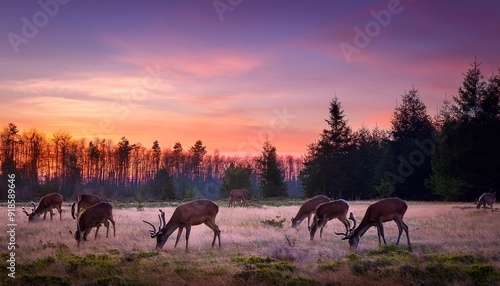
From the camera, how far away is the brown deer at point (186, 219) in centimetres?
1647

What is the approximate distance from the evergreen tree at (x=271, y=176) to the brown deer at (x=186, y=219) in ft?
149

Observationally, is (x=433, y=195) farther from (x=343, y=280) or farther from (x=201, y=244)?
(x=343, y=280)

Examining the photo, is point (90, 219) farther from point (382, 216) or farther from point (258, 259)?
point (382, 216)

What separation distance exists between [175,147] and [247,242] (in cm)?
9208

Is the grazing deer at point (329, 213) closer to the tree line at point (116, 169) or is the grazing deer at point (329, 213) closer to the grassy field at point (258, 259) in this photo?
the grassy field at point (258, 259)

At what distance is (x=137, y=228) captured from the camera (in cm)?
2147

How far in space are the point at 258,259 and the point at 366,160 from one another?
52055 millimetres

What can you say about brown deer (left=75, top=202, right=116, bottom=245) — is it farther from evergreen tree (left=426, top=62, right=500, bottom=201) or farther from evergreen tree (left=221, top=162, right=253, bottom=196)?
evergreen tree (left=221, top=162, right=253, bottom=196)

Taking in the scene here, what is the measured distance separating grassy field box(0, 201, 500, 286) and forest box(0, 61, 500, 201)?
91.8 feet

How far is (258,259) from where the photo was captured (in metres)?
13.4

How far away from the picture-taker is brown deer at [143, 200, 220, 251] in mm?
16469

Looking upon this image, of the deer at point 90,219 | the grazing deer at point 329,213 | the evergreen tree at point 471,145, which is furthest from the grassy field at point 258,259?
the evergreen tree at point 471,145

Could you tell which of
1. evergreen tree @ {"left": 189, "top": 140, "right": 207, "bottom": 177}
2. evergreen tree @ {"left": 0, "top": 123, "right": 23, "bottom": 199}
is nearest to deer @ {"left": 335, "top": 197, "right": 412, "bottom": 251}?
evergreen tree @ {"left": 0, "top": 123, "right": 23, "bottom": 199}

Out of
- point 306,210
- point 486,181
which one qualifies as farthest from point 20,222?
point 486,181
